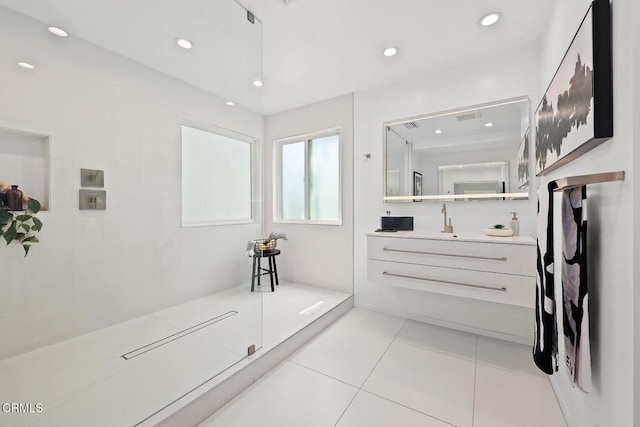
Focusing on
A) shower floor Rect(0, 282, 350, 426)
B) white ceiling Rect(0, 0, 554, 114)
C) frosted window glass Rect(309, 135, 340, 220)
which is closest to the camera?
shower floor Rect(0, 282, 350, 426)

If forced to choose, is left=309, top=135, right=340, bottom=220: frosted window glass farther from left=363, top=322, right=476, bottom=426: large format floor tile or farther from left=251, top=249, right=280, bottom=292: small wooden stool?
left=363, top=322, right=476, bottom=426: large format floor tile

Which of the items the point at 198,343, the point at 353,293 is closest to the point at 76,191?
the point at 198,343

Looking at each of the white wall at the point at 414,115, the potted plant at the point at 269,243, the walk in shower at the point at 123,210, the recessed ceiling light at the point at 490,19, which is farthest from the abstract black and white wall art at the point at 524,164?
the potted plant at the point at 269,243

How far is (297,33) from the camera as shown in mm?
2051

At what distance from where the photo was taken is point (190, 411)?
4.48 ft

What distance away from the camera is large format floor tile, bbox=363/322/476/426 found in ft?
5.05

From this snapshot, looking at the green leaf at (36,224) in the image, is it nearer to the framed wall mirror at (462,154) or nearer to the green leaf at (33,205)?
the green leaf at (33,205)

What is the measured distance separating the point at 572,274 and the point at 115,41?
9.86ft

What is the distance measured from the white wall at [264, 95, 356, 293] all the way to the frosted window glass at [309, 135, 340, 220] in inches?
7.1

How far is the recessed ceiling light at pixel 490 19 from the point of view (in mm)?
1812

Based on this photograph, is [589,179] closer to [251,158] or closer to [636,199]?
[636,199]

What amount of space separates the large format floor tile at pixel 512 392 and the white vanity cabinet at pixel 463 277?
28cm

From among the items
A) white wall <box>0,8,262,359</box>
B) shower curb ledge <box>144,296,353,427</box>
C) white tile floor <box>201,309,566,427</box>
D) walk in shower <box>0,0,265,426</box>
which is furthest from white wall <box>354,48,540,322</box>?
white wall <box>0,8,262,359</box>

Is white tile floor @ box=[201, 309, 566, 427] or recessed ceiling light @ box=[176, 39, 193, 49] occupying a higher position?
recessed ceiling light @ box=[176, 39, 193, 49]
